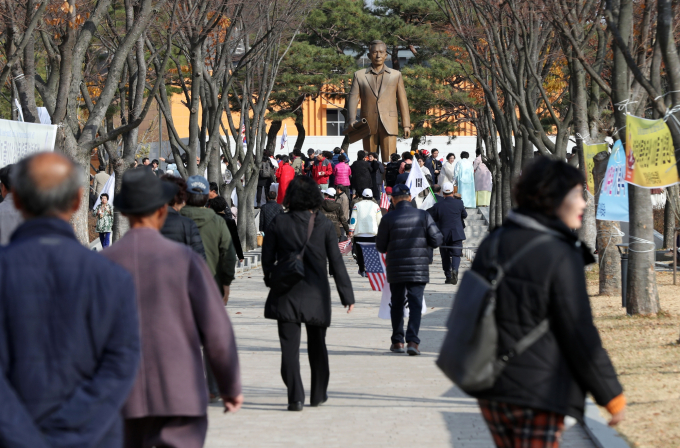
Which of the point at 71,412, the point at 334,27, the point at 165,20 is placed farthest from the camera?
the point at 334,27

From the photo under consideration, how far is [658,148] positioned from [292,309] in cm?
414

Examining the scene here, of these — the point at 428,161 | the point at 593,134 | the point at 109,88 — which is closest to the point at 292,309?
the point at 109,88

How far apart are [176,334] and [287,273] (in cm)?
316

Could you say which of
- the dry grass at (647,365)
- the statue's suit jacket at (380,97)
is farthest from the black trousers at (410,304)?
the statue's suit jacket at (380,97)

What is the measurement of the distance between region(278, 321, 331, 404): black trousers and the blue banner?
18.8 feet

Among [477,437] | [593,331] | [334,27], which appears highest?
[334,27]

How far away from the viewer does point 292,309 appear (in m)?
6.89

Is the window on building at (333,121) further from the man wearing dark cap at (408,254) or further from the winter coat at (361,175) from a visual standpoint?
the man wearing dark cap at (408,254)

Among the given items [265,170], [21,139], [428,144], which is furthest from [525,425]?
[428,144]

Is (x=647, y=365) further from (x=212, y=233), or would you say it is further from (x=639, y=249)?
(x=212, y=233)

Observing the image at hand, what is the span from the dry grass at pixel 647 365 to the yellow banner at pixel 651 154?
5.19 ft

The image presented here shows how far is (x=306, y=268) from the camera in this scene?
7008 mm

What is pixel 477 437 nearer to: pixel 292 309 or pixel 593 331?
pixel 292 309

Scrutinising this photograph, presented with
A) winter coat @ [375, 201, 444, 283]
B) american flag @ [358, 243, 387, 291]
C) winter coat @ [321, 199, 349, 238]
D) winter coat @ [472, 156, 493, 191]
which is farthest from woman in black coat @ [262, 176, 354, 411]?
winter coat @ [472, 156, 493, 191]
